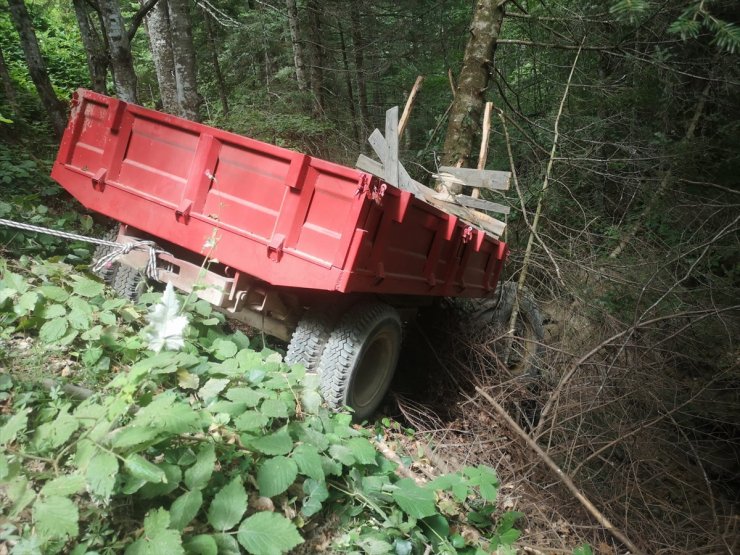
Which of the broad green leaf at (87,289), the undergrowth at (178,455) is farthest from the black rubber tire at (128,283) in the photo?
the broad green leaf at (87,289)

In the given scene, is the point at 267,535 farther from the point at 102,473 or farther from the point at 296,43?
the point at 296,43

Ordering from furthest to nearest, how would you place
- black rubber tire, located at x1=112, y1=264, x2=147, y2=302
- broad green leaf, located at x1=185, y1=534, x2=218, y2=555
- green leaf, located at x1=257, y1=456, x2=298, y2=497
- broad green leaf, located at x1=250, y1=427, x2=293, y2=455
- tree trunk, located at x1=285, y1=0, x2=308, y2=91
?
1. tree trunk, located at x1=285, y1=0, x2=308, y2=91
2. black rubber tire, located at x1=112, y1=264, x2=147, y2=302
3. broad green leaf, located at x1=250, y1=427, x2=293, y2=455
4. green leaf, located at x1=257, y1=456, x2=298, y2=497
5. broad green leaf, located at x1=185, y1=534, x2=218, y2=555

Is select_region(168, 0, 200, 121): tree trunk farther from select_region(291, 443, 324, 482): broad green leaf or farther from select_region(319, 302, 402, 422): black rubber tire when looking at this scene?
select_region(291, 443, 324, 482): broad green leaf

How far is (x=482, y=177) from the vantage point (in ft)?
17.6

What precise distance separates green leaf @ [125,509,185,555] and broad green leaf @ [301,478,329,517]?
2.31 ft

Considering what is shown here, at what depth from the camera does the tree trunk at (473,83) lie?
618cm

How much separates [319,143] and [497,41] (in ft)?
13.4

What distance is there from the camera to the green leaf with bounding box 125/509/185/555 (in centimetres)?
161

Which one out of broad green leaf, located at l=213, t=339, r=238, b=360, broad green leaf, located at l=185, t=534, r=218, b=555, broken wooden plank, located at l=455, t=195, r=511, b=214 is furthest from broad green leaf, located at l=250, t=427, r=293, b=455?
broken wooden plank, located at l=455, t=195, r=511, b=214

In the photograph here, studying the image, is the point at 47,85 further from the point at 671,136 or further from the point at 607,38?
the point at 671,136

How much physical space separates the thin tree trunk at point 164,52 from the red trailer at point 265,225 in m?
4.52

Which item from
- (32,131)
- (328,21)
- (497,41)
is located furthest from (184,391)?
(328,21)

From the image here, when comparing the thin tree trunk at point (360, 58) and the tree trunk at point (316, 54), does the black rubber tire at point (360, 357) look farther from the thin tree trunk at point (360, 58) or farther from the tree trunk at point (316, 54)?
the tree trunk at point (316, 54)

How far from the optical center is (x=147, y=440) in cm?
175
